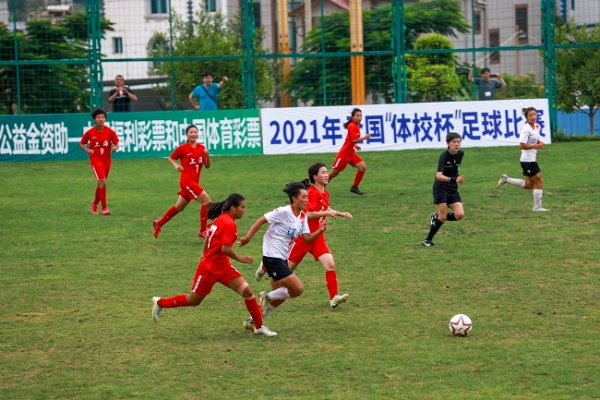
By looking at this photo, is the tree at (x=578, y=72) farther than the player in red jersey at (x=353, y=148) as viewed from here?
Yes

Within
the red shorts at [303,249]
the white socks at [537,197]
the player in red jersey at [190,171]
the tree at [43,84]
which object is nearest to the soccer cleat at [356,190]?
the white socks at [537,197]

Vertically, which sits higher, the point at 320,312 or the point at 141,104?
the point at 141,104

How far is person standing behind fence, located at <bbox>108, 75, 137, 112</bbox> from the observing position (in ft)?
94.2

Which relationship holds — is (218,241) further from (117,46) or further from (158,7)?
(117,46)

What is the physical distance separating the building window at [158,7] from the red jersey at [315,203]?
22020mm

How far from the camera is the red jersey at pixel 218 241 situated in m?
10.6

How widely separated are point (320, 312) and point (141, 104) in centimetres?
2572

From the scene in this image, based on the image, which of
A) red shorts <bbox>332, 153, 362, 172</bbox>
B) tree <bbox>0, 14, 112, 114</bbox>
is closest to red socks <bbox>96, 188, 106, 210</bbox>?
red shorts <bbox>332, 153, 362, 172</bbox>

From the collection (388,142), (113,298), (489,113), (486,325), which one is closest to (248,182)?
(388,142)

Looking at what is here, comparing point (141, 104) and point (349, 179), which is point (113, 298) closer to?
point (349, 179)

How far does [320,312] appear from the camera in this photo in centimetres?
1203

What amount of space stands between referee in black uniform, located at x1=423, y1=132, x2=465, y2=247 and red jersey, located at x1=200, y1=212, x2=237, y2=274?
577 centimetres

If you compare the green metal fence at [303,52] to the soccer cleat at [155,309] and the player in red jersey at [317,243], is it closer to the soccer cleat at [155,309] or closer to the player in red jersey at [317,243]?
the player in red jersey at [317,243]

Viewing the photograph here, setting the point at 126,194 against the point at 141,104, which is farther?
the point at 141,104
